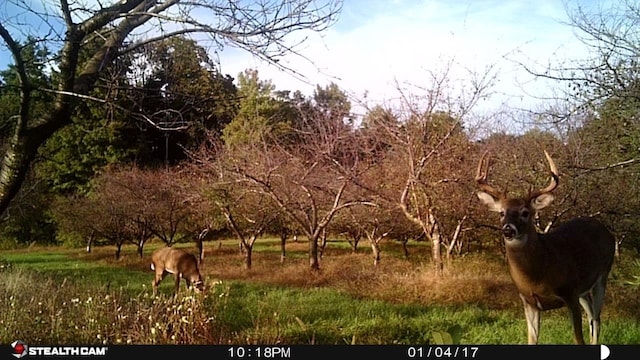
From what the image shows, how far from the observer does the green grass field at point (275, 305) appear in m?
2.98

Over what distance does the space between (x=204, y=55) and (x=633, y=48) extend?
275 centimetres

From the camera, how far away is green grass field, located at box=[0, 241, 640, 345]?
2.98 metres

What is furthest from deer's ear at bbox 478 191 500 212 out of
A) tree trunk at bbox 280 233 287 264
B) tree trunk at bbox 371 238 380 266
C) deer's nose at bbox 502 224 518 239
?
tree trunk at bbox 280 233 287 264

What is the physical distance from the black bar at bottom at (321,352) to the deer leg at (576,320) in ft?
1.37

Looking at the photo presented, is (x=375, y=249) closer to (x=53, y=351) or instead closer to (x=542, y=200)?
(x=542, y=200)

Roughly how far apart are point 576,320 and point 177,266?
11.5 feet

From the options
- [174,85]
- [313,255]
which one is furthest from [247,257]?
[174,85]

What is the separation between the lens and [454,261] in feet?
20.2

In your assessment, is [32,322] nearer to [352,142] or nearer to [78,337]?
[78,337]

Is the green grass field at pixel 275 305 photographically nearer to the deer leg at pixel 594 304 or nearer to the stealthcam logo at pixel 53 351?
the deer leg at pixel 594 304

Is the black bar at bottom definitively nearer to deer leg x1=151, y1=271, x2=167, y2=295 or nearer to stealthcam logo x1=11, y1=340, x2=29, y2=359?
stealthcam logo x1=11, y1=340, x2=29, y2=359

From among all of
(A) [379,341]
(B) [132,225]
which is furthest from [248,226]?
(A) [379,341]

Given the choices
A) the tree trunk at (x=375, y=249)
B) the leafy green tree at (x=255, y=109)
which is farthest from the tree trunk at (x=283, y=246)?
the leafy green tree at (x=255, y=109)

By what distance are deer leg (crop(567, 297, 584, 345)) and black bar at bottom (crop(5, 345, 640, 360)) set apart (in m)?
0.42
